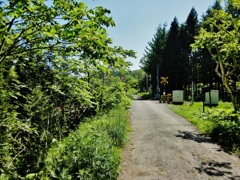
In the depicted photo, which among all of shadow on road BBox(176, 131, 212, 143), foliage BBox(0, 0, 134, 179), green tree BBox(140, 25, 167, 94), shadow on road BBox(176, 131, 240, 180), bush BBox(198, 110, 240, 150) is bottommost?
shadow on road BBox(176, 131, 240, 180)

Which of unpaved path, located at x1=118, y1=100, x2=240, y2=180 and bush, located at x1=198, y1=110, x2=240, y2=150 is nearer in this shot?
unpaved path, located at x1=118, y1=100, x2=240, y2=180

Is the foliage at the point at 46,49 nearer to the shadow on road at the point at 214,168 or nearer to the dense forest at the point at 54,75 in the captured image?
the dense forest at the point at 54,75

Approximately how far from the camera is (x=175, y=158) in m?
8.18

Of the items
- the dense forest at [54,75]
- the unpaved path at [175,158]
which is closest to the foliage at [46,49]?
the dense forest at [54,75]

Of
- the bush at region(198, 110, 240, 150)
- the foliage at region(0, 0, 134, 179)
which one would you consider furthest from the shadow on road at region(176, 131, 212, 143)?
the foliage at region(0, 0, 134, 179)

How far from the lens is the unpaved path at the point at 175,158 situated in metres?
6.86

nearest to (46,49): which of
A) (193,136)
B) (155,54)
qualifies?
(193,136)

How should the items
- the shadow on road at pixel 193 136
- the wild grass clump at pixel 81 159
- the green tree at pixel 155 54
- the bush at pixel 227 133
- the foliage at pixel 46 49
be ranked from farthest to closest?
the green tree at pixel 155 54, the shadow on road at pixel 193 136, the bush at pixel 227 133, the wild grass clump at pixel 81 159, the foliage at pixel 46 49

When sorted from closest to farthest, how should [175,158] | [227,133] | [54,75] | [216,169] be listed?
[54,75] → [216,169] → [175,158] → [227,133]

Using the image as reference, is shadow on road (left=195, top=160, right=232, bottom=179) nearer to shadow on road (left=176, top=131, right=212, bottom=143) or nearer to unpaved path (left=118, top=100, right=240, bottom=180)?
unpaved path (left=118, top=100, right=240, bottom=180)

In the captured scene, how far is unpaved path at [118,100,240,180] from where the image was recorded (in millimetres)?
6856

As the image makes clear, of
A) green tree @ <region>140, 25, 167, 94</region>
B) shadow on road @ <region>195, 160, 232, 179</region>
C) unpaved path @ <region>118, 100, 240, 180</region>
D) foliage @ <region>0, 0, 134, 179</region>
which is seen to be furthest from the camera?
green tree @ <region>140, 25, 167, 94</region>

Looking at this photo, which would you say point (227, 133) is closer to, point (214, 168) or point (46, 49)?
point (214, 168)

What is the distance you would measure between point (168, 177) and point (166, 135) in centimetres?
481
